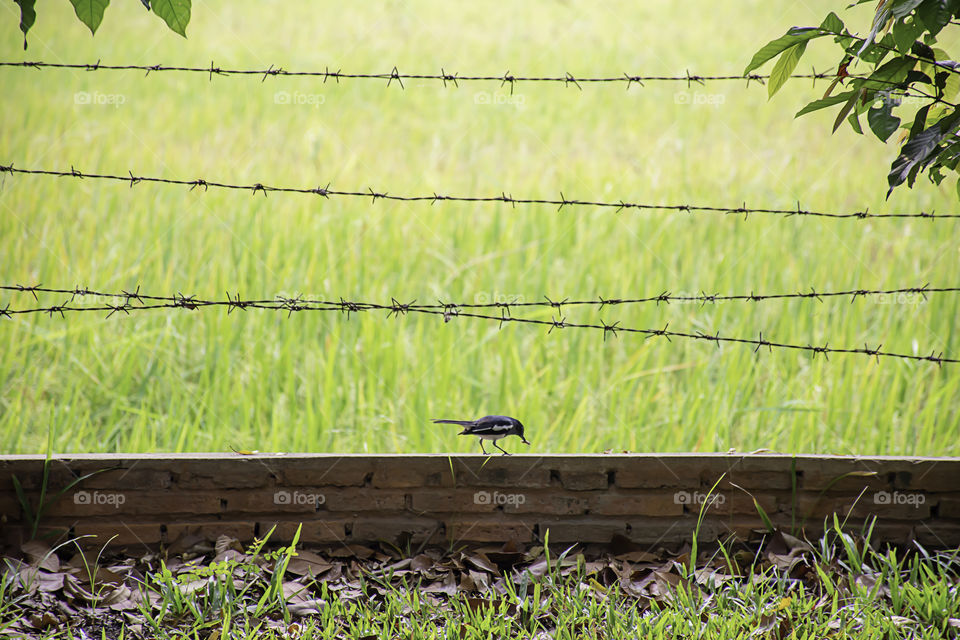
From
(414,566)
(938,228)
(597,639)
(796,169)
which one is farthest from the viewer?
(796,169)

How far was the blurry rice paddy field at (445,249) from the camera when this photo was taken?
9.35ft

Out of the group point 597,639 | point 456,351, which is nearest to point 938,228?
point 456,351

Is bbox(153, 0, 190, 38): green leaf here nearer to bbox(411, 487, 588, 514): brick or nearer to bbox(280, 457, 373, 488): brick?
bbox(280, 457, 373, 488): brick

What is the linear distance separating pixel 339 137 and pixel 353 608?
11.3 feet

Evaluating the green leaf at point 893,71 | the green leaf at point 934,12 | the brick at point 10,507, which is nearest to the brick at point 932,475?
the green leaf at point 893,71

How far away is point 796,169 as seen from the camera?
4.42m

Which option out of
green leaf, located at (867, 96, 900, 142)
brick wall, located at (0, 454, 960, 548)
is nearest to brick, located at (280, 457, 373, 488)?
brick wall, located at (0, 454, 960, 548)

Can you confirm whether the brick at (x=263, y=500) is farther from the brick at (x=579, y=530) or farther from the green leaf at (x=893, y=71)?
the green leaf at (x=893, y=71)

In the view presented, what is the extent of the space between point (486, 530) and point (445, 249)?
1770mm

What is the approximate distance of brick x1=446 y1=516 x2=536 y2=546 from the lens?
214cm

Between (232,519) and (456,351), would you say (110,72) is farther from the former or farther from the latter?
(232,519)

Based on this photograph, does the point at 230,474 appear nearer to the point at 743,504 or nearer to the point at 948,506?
the point at 743,504

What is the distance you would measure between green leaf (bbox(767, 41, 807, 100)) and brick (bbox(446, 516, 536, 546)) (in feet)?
4.43

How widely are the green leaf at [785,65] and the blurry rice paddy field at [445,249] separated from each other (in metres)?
1.24
